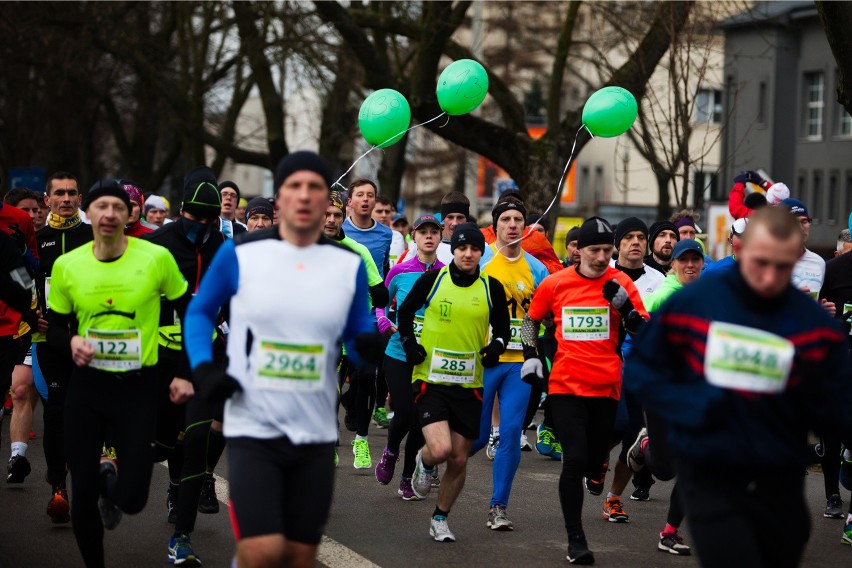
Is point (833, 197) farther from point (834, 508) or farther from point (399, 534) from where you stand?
point (399, 534)

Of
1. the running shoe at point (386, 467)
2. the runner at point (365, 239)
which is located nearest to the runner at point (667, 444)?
the running shoe at point (386, 467)

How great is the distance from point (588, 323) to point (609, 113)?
310 cm

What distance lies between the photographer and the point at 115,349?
7043 millimetres

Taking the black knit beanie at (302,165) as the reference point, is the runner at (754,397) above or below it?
below

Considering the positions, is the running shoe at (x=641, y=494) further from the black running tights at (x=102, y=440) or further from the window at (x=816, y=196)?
the window at (x=816, y=196)

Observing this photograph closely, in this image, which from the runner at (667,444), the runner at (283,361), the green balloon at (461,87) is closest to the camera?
the runner at (283,361)

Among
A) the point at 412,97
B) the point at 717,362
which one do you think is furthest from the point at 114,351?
the point at 412,97

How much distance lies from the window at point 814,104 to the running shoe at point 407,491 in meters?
40.0

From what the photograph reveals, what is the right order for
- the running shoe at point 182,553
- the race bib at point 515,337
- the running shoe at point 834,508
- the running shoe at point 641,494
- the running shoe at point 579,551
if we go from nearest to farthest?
the running shoe at point 182,553, the running shoe at point 579,551, the race bib at point 515,337, the running shoe at point 834,508, the running shoe at point 641,494

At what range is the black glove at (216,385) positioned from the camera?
5418mm

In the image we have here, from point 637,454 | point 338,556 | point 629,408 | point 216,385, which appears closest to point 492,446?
point 629,408

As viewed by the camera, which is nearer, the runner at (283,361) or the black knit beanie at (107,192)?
the runner at (283,361)

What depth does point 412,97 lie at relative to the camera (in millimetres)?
21203

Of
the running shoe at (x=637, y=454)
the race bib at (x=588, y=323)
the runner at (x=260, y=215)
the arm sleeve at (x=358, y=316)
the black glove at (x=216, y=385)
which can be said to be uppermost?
the runner at (x=260, y=215)
